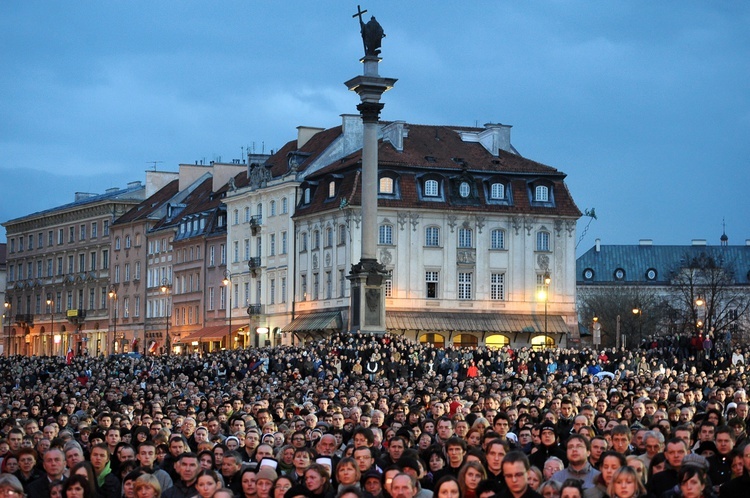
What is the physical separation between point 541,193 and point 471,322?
8.07 metres

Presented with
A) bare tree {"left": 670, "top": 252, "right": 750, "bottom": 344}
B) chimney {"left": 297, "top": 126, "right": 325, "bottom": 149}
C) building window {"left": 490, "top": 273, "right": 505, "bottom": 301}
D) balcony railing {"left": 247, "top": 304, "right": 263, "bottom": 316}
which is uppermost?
chimney {"left": 297, "top": 126, "right": 325, "bottom": 149}

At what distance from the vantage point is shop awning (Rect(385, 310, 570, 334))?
270 feet

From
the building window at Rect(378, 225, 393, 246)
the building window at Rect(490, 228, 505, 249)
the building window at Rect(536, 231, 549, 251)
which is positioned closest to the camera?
the building window at Rect(378, 225, 393, 246)

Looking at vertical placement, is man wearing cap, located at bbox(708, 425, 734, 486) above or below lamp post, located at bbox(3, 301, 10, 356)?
below

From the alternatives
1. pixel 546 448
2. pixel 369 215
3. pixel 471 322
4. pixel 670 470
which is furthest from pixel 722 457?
pixel 471 322

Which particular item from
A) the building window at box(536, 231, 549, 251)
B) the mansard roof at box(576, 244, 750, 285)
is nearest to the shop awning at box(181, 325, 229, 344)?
the building window at box(536, 231, 549, 251)

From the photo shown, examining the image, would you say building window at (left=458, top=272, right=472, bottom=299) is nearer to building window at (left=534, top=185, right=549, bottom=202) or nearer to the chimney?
building window at (left=534, top=185, right=549, bottom=202)

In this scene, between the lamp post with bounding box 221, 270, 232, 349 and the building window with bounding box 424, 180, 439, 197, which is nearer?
the building window with bounding box 424, 180, 439, 197

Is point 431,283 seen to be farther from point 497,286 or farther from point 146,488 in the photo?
point 146,488

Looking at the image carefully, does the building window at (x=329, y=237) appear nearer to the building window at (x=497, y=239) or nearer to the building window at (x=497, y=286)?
the building window at (x=497, y=239)

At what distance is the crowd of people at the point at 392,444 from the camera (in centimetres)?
1434

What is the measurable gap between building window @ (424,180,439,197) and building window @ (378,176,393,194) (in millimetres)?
1906

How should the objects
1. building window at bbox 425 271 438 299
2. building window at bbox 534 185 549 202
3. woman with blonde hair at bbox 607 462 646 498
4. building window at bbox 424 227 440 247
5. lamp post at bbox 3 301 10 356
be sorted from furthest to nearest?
lamp post at bbox 3 301 10 356 → building window at bbox 534 185 549 202 → building window at bbox 424 227 440 247 → building window at bbox 425 271 438 299 → woman with blonde hair at bbox 607 462 646 498

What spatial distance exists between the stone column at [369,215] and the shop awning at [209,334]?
28255mm
